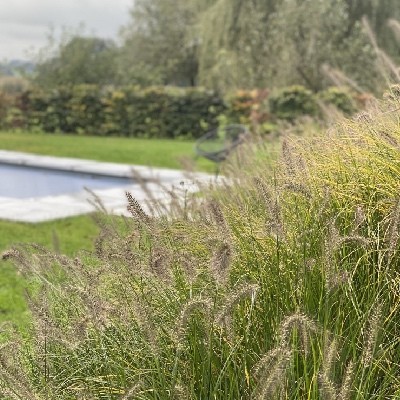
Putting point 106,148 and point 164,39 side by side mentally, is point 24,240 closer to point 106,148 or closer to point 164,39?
point 106,148

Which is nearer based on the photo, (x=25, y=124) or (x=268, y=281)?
(x=268, y=281)

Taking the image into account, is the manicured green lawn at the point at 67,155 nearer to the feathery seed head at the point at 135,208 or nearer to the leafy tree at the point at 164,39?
the feathery seed head at the point at 135,208

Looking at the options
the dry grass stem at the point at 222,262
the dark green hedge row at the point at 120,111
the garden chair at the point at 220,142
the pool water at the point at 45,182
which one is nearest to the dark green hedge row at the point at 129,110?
the dark green hedge row at the point at 120,111

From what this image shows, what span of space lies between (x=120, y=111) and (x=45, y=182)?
734cm

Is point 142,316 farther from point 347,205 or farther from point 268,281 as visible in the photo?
point 347,205

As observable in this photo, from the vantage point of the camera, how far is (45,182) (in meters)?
10.6

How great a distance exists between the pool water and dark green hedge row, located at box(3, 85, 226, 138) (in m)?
6.07

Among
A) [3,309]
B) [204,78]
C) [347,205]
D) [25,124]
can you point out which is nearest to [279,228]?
[347,205]

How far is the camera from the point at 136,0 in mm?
32781

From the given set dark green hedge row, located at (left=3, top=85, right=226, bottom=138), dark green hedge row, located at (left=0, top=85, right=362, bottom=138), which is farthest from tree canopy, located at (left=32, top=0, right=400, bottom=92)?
dark green hedge row, located at (left=3, top=85, right=226, bottom=138)

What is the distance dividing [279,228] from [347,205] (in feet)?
2.16

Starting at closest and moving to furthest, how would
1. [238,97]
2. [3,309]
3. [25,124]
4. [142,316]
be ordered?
[142,316]
[3,309]
[238,97]
[25,124]

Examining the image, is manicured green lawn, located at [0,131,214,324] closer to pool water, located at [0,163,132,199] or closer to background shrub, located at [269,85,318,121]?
pool water, located at [0,163,132,199]

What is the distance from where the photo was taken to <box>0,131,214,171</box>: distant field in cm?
1221
